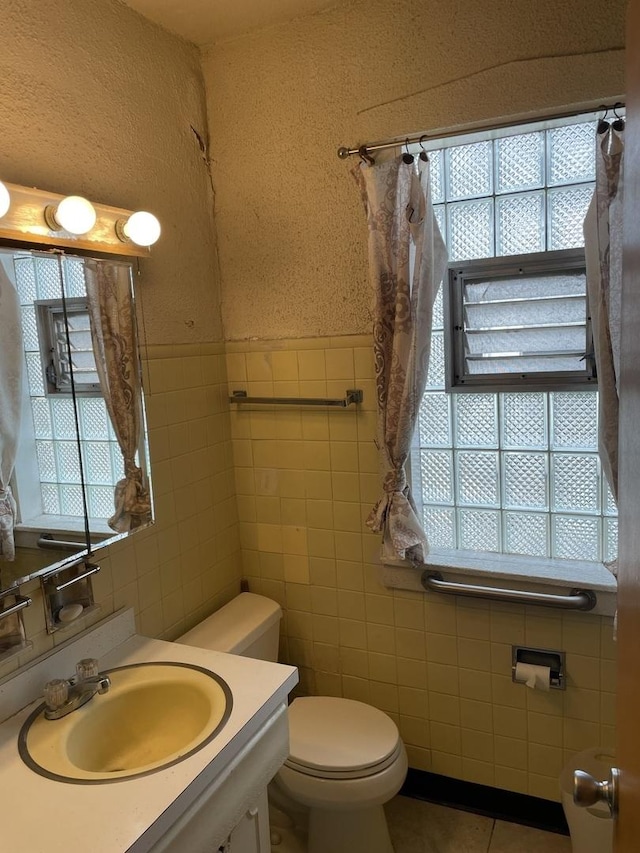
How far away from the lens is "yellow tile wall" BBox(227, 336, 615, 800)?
1865 mm

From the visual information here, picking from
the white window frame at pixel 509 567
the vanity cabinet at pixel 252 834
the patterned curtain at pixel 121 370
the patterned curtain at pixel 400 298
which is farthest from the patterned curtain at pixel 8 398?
the white window frame at pixel 509 567

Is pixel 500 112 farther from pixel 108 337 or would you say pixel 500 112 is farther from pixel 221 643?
pixel 221 643

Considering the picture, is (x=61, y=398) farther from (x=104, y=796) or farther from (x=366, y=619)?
(x=366, y=619)

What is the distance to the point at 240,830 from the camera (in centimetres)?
136

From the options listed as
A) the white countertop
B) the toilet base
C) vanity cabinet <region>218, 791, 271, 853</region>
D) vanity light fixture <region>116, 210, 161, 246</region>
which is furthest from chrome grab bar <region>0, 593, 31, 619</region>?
the toilet base

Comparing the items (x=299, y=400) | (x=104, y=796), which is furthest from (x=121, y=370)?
(x=104, y=796)

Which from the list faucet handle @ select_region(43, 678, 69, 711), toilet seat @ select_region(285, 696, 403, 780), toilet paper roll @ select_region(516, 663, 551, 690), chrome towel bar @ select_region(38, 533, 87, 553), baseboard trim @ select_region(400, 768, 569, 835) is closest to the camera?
faucet handle @ select_region(43, 678, 69, 711)

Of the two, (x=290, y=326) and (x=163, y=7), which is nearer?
(x=163, y=7)

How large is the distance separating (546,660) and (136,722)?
1214mm

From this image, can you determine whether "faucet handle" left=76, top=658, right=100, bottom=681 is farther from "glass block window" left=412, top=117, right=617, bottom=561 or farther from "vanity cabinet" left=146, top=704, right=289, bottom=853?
"glass block window" left=412, top=117, right=617, bottom=561

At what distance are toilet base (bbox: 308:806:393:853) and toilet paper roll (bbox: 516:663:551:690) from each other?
58 cm

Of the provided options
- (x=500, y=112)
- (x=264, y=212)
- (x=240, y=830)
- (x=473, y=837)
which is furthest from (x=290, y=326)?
(x=473, y=837)

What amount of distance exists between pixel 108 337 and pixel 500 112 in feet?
4.10

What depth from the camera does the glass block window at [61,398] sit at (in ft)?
4.69
